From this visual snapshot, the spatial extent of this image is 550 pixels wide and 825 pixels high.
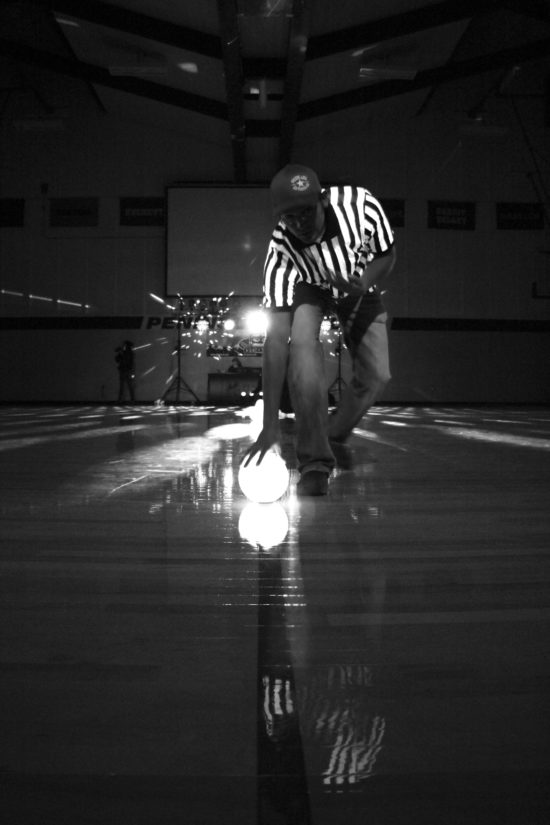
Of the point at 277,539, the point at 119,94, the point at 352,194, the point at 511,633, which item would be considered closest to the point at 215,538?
the point at 277,539

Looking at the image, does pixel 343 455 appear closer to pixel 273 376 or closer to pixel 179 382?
pixel 273 376

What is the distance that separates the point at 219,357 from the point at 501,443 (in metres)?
9.01

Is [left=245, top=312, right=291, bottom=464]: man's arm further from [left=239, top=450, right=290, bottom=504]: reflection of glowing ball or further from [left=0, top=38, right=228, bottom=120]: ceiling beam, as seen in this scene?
[left=0, top=38, right=228, bottom=120]: ceiling beam

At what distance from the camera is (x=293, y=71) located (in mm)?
8266

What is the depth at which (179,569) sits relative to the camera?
1.08m

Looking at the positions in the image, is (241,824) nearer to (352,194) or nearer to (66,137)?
(352,194)

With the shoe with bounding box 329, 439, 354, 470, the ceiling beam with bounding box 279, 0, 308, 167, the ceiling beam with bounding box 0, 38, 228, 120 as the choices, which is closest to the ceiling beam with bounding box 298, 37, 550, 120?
the ceiling beam with bounding box 279, 0, 308, 167

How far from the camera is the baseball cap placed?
6.21 feet

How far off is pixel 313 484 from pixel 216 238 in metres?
10.6

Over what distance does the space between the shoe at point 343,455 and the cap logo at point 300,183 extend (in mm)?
1029

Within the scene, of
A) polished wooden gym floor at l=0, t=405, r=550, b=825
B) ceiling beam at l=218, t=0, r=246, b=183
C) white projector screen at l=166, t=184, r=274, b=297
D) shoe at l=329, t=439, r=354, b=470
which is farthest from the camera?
white projector screen at l=166, t=184, r=274, b=297

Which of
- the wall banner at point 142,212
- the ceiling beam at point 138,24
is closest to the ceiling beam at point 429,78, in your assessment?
the ceiling beam at point 138,24

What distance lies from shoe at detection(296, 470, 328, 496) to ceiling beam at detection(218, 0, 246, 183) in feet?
19.1

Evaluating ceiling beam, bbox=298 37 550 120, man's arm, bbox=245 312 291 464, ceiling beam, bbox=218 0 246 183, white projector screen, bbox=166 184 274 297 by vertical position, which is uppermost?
ceiling beam, bbox=298 37 550 120
